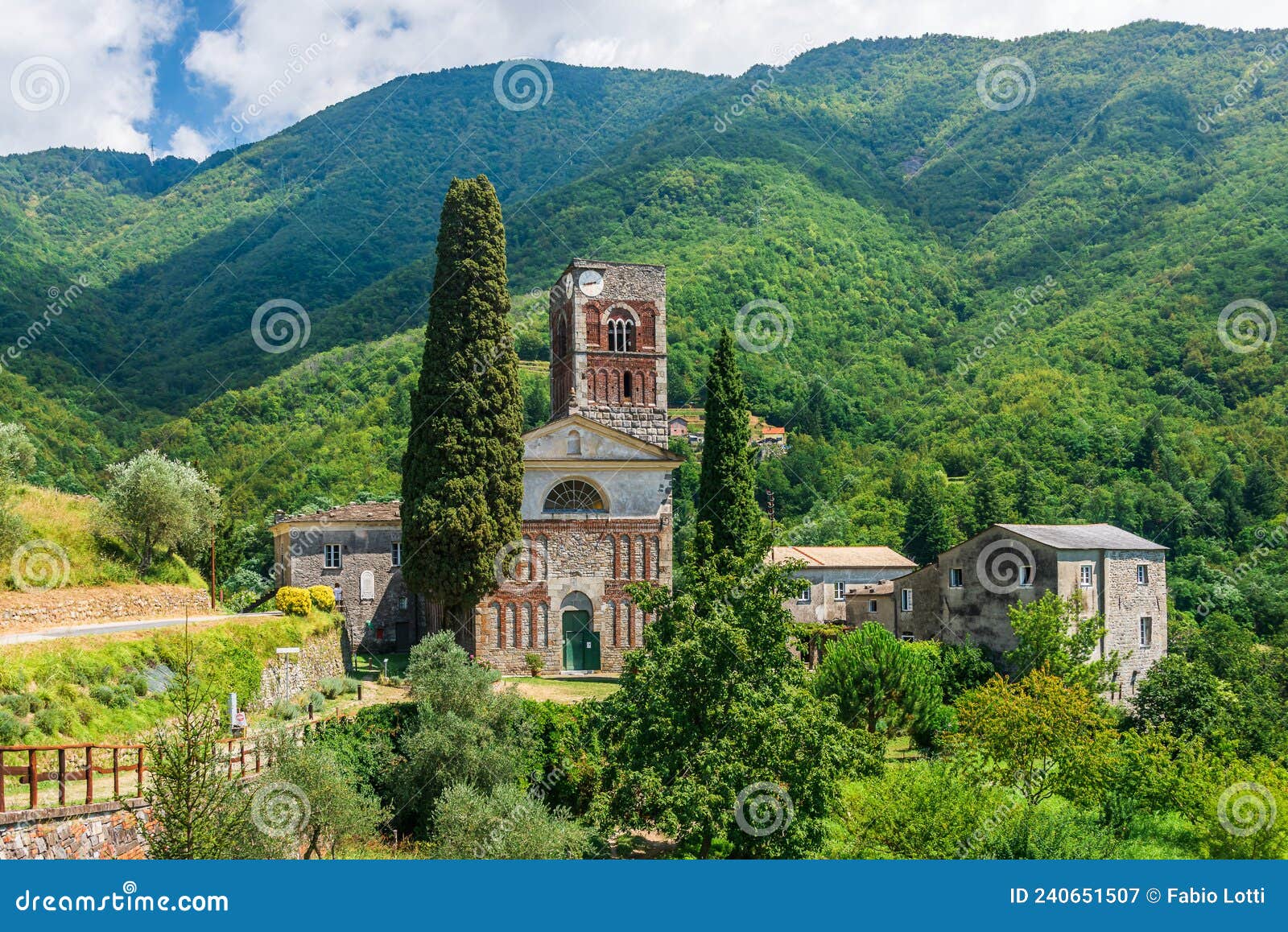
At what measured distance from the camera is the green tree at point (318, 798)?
18812mm

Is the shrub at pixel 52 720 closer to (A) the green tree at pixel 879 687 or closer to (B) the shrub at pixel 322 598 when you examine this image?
(B) the shrub at pixel 322 598

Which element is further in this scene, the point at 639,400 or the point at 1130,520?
the point at 1130,520

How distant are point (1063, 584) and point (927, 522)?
25.7m

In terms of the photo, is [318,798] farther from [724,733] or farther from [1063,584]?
[1063,584]

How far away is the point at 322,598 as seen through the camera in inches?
1299

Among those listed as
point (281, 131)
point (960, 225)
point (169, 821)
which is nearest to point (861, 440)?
point (960, 225)

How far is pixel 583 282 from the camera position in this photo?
144 feet

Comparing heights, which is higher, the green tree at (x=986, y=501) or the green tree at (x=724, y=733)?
the green tree at (x=986, y=501)

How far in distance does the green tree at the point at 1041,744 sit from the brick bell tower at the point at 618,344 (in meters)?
19.6

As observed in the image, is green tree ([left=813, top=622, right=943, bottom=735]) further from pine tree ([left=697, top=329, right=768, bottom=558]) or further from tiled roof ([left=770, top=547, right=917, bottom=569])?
tiled roof ([left=770, top=547, right=917, bottom=569])

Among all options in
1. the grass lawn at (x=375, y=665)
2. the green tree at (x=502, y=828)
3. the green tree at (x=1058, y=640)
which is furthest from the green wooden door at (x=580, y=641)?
the green tree at (x=1058, y=640)

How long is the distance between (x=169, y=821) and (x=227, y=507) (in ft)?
157

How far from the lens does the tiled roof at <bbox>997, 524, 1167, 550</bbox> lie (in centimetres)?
3919

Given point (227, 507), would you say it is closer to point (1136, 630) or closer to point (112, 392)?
point (112, 392)
